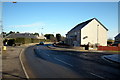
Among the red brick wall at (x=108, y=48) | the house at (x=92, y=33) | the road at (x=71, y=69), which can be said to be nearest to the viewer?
the road at (x=71, y=69)

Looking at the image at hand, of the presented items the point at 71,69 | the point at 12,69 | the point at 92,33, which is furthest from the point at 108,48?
the point at 12,69

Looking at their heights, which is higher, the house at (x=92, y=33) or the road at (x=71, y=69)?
the house at (x=92, y=33)

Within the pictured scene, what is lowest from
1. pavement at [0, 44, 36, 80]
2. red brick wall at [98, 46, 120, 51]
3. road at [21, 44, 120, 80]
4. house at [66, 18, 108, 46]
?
road at [21, 44, 120, 80]

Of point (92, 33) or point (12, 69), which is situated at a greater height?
point (92, 33)

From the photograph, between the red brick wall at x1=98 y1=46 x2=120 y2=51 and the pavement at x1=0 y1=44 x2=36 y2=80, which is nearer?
the pavement at x1=0 y1=44 x2=36 y2=80

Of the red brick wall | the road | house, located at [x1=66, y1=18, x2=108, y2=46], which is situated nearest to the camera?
the road

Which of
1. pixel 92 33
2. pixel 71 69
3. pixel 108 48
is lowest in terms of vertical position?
pixel 71 69

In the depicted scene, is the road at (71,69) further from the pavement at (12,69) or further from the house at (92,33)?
the house at (92,33)

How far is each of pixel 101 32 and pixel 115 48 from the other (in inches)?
352

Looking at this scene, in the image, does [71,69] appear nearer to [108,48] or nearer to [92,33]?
[108,48]

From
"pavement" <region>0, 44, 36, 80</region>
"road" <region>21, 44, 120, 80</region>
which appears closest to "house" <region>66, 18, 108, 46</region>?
"road" <region>21, 44, 120, 80</region>

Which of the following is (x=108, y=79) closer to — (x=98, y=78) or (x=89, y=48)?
(x=98, y=78)

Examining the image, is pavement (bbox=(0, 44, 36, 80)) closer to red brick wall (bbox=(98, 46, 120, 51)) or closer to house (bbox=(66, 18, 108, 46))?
red brick wall (bbox=(98, 46, 120, 51))

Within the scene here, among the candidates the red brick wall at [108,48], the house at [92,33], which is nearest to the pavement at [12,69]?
the red brick wall at [108,48]
